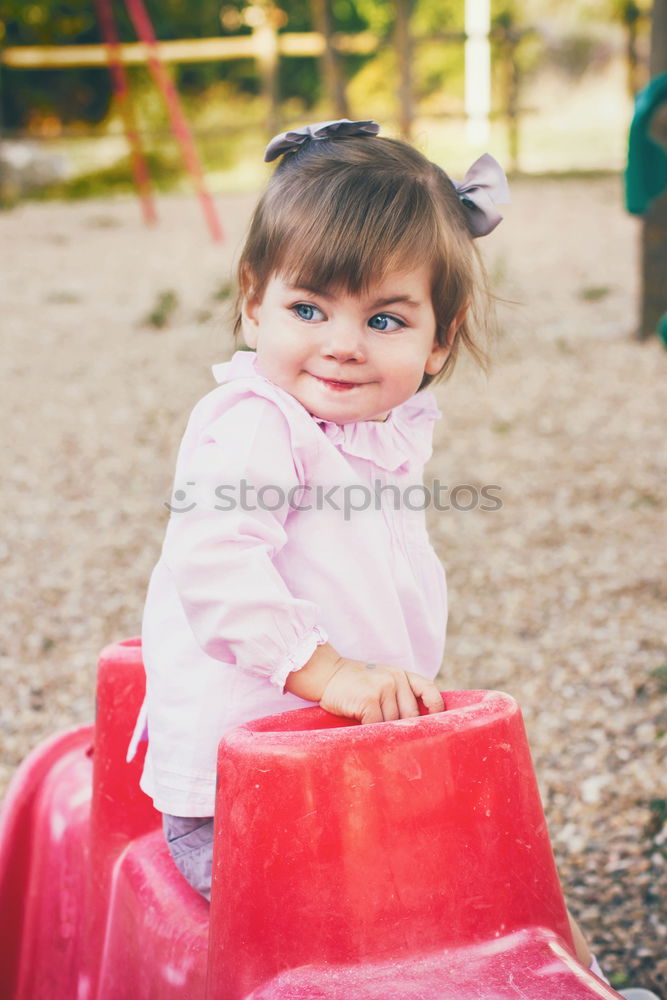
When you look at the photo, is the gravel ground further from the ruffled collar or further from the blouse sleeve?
the blouse sleeve

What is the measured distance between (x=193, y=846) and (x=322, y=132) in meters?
0.82

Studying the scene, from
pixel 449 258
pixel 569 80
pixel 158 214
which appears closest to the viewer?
pixel 449 258

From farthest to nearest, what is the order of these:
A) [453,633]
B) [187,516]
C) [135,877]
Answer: [453,633] → [135,877] → [187,516]

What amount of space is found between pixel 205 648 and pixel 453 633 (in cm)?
164

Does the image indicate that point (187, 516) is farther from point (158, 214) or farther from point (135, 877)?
point (158, 214)

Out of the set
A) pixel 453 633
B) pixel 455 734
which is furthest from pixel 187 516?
pixel 453 633

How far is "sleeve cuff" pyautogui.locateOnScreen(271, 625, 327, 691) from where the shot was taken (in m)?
1.10

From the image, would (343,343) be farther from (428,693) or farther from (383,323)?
(428,693)

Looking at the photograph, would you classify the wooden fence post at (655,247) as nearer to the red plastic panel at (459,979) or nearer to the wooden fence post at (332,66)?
the red plastic panel at (459,979)

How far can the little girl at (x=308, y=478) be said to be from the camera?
1104 millimetres

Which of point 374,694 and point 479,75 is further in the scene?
point 479,75

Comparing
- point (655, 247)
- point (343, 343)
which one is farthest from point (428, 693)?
point (655, 247)

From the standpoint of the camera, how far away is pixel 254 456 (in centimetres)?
114

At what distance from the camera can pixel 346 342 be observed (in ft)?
3.80
